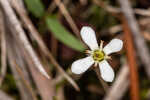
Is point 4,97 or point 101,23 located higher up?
point 101,23

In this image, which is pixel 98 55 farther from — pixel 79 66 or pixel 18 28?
pixel 18 28

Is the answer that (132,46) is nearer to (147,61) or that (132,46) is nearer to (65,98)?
(147,61)

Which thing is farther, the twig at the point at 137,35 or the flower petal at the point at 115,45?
the twig at the point at 137,35

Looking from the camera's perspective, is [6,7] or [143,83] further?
[143,83]

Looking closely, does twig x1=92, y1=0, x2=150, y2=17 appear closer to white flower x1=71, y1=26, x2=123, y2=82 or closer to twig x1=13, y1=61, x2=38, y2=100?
white flower x1=71, y1=26, x2=123, y2=82

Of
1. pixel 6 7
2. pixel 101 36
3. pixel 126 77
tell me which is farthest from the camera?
pixel 101 36

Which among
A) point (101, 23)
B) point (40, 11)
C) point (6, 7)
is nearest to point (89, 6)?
point (101, 23)

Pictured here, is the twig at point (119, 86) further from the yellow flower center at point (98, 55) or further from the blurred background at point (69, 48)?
the yellow flower center at point (98, 55)

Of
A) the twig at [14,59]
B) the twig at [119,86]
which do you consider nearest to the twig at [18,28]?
the twig at [14,59]
